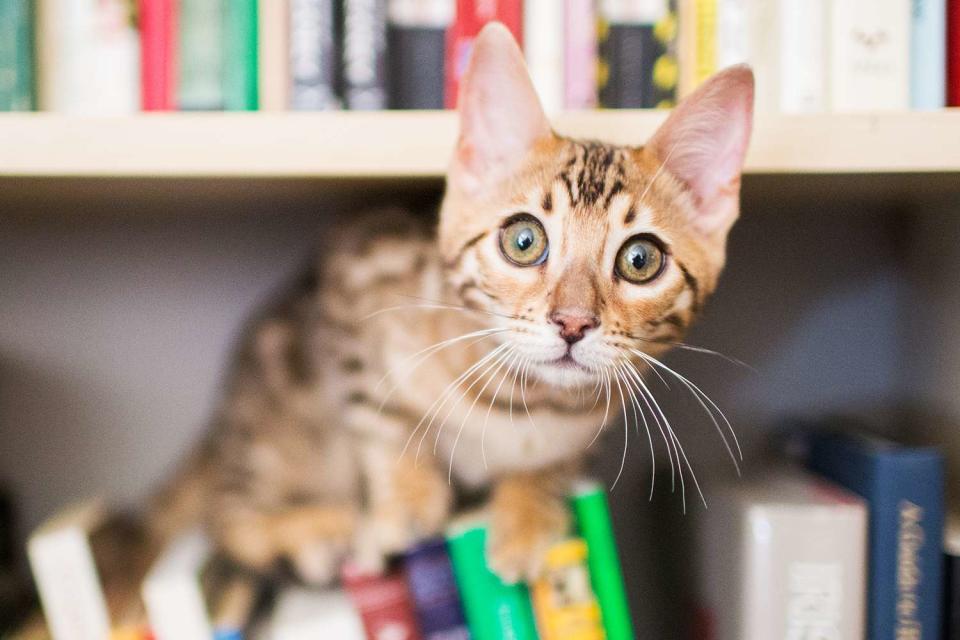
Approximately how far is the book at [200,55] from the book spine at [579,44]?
336mm

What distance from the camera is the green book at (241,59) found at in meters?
0.65

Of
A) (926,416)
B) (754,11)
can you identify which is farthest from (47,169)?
(926,416)

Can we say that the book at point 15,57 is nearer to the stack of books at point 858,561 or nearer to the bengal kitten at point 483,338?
the bengal kitten at point 483,338

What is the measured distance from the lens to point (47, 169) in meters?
0.55

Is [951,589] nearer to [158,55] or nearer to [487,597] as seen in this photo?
[487,597]

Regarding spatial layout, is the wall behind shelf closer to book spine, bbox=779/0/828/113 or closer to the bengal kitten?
the bengal kitten

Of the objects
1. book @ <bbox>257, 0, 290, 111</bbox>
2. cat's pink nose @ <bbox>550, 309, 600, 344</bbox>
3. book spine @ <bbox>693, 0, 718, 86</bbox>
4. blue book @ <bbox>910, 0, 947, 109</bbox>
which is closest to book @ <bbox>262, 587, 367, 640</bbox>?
cat's pink nose @ <bbox>550, 309, 600, 344</bbox>

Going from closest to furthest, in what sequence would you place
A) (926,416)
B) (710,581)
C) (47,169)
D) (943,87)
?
(47,169), (943,87), (710,581), (926,416)

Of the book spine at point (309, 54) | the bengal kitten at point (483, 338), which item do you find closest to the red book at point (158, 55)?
the book spine at point (309, 54)

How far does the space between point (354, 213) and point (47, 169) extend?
41cm

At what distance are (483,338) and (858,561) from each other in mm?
417

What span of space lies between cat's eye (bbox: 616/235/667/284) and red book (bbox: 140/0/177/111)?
45 cm

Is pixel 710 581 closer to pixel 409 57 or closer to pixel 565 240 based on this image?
pixel 565 240

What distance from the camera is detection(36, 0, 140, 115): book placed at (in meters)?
0.64
